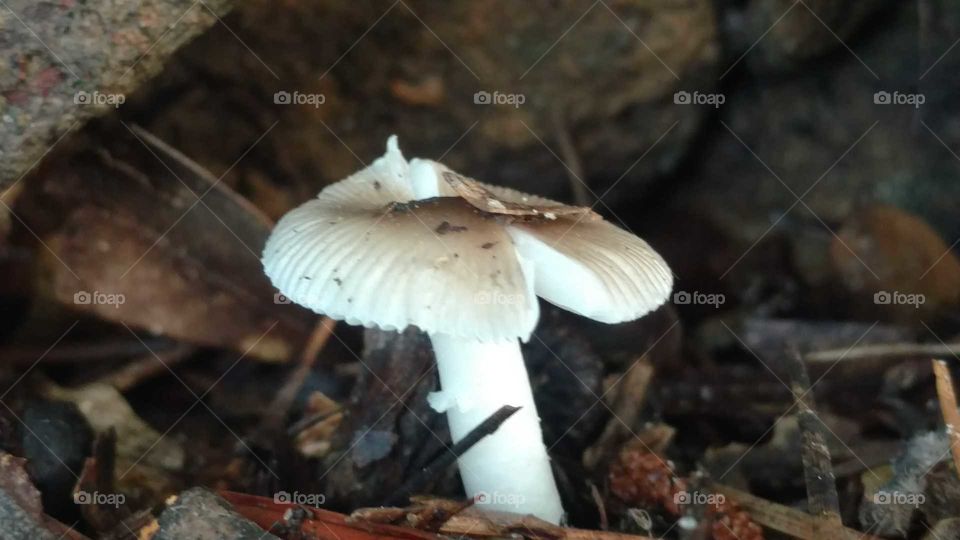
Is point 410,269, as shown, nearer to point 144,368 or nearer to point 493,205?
point 493,205

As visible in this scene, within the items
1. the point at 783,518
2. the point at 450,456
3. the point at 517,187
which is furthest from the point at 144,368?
the point at 783,518

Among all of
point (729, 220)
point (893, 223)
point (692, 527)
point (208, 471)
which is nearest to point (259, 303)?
point (208, 471)

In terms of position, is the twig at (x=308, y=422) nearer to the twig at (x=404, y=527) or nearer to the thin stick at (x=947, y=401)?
the twig at (x=404, y=527)

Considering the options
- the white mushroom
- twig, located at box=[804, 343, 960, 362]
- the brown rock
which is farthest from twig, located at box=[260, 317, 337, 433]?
the brown rock

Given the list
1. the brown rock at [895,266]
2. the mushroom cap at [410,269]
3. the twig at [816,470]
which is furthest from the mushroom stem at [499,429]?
the brown rock at [895,266]

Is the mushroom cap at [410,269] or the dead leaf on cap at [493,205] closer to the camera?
the mushroom cap at [410,269]

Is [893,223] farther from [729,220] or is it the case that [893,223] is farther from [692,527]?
[692,527]
